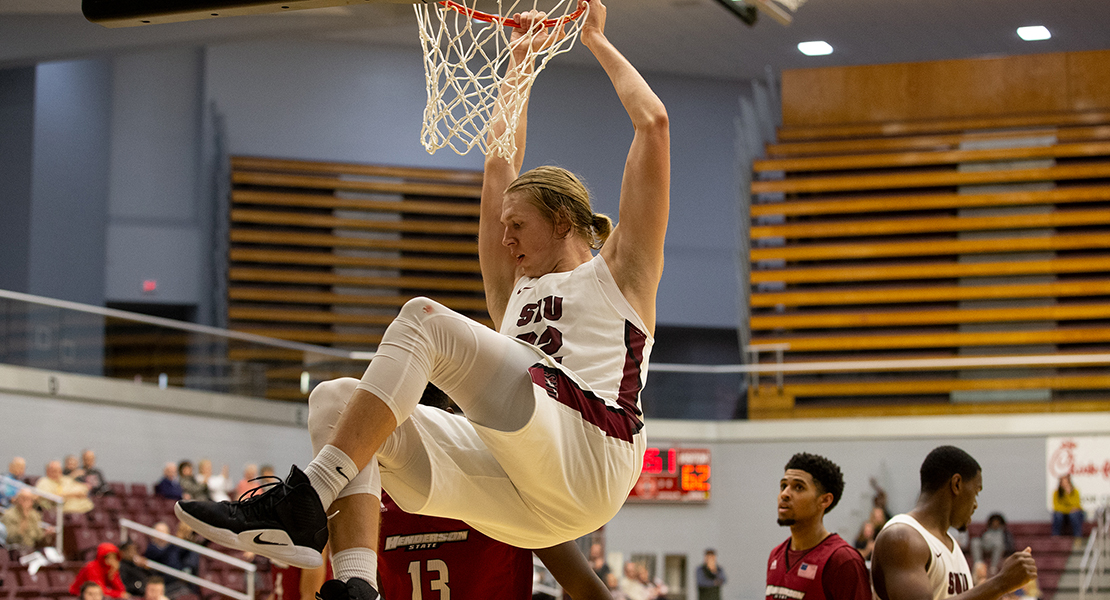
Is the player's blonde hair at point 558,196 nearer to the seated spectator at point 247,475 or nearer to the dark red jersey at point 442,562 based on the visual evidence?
the dark red jersey at point 442,562

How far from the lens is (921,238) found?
14.9 metres

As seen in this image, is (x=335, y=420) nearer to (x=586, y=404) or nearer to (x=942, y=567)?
(x=586, y=404)

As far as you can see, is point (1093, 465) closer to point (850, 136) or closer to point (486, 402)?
point (850, 136)

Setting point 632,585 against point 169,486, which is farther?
point 632,585

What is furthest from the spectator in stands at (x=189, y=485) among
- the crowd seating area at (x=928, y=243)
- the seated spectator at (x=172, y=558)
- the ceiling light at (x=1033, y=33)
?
the ceiling light at (x=1033, y=33)

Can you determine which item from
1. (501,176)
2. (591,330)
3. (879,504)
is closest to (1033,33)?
(879,504)

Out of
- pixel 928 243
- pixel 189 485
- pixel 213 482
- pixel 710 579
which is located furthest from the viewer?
pixel 928 243

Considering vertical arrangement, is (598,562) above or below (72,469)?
below

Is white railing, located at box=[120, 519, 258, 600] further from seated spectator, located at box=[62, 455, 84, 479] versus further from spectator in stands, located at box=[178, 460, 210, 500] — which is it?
spectator in stands, located at box=[178, 460, 210, 500]

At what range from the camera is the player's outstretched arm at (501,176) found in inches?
139

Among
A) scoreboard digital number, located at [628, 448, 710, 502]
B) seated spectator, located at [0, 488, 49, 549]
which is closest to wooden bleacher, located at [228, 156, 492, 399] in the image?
scoreboard digital number, located at [628, 448, 710, 502]

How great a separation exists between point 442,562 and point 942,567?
6.55ft

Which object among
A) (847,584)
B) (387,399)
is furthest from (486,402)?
(847,584)

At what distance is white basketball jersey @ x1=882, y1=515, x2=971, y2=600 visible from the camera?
4219mm
